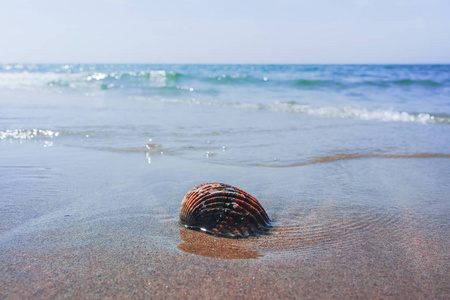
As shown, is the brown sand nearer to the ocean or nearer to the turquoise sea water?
the ocean

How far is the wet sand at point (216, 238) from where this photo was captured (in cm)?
242

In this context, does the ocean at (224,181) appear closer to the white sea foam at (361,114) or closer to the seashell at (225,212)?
the seashell at (225,212)

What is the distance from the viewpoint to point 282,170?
5.38 metres

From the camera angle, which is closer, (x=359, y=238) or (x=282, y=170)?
(x=359, y=238)

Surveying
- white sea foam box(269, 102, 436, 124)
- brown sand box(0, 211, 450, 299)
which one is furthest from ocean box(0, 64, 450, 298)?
white sea foam box(269, 102, 436, 124)

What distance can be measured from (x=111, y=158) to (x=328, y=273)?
405 cm

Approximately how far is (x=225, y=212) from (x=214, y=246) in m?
0.29

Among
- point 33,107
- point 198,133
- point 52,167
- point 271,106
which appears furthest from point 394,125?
point 33,107

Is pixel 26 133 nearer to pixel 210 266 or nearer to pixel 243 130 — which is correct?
pixel 243 130

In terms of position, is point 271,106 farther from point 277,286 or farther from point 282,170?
point 277,286

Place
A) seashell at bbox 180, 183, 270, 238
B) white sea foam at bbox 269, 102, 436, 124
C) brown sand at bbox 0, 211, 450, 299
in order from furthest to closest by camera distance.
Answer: white sea foam at bbox 269, 102, 436, 124, seashell at bbox 180, 183, 270, 238, brown sand at bbox 0, 211, 450, 299

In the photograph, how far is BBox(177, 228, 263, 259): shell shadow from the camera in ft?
9.36

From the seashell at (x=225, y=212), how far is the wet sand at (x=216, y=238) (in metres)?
0.09

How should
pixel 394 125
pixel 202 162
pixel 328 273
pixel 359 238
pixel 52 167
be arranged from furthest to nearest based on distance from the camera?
pixel 394 125 < pixel 202 162 < pixel 52 167 < pixel 359 238 < pixel 328 273
